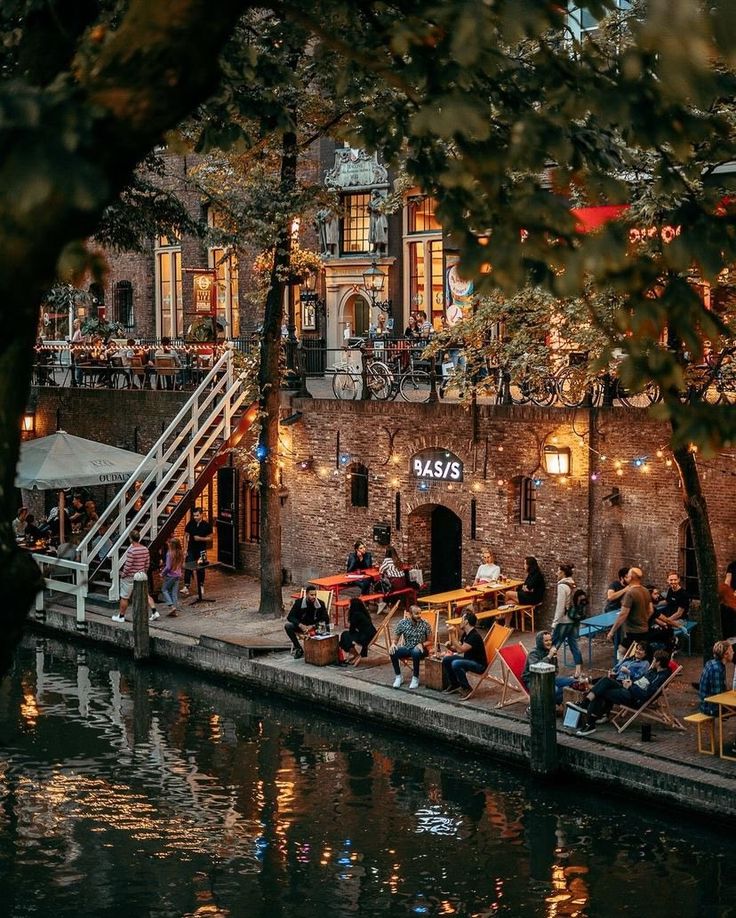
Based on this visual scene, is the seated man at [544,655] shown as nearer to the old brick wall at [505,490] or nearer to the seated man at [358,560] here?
the old brick wall at [505,490]

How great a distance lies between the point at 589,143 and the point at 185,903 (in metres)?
8.54

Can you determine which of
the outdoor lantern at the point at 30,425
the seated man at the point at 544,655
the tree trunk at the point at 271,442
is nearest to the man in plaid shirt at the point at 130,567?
the tree trunk at the point at 271,442

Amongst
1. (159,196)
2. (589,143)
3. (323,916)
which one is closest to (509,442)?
(159,196)

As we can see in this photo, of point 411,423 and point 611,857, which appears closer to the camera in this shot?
point 611,857

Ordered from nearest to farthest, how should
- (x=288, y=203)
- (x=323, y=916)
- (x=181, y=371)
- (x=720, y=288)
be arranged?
(x=323, y=916) → (x=720, y=288) → (x=288, y=203) → (x=181, y=371)

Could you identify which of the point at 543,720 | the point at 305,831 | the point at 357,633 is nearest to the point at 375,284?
the point at 357,633

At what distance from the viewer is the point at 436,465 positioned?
75.0 feet

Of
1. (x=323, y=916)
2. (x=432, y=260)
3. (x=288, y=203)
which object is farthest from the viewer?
(x=432, y=260)

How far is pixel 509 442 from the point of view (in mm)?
21781

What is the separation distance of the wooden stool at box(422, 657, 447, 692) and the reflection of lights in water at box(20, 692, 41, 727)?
5.34 metres

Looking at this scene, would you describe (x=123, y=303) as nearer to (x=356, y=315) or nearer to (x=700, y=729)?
(x=356, y=315)

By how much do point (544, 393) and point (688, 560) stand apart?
361cm

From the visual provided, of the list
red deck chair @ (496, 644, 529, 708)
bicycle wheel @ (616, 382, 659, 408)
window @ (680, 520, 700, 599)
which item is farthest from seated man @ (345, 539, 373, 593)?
red deck chair @ (496, 644, 529, 708)

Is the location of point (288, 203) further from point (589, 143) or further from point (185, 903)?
point (589, 143)
